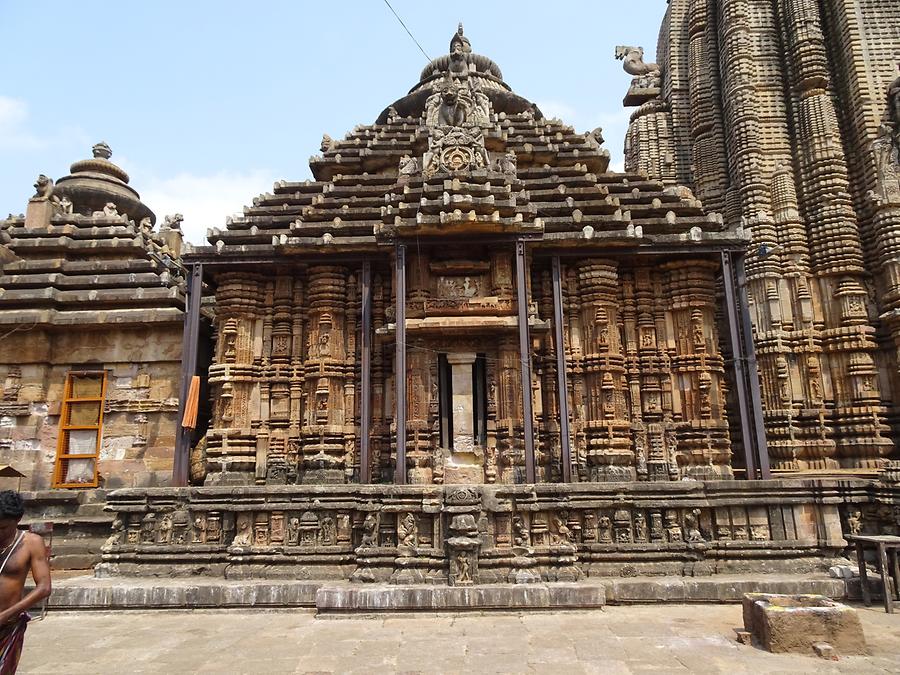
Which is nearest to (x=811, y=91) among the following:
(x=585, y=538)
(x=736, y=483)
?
(x=736, y=483)

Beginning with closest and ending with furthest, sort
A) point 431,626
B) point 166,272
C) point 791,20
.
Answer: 1. point 431,626
2. point 166,272
3. point 791,20

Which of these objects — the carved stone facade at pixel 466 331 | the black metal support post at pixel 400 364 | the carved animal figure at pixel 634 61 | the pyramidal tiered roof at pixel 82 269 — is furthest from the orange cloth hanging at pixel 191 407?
the carved animal figure at pixel 634 61

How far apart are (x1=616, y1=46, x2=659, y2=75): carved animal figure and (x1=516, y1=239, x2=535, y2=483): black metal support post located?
17.7m

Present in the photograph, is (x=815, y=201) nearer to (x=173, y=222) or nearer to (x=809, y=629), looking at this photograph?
(x=809, y=629)

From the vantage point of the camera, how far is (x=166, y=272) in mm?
Answer: 14516

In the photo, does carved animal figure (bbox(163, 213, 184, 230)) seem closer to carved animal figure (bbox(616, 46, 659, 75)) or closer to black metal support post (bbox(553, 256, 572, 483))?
black metal support post (bbox(553, 256, 572, 483))

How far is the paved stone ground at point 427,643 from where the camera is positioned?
619cm

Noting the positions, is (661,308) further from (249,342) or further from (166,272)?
(166,272)

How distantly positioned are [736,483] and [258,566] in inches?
316

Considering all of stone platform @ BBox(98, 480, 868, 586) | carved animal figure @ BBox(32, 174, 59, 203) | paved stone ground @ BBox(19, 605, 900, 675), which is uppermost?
carved animal figure @ BBox(32, 174, 59, 203)

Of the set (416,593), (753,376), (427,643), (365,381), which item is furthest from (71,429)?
(753,376)

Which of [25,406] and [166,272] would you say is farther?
[166,272]

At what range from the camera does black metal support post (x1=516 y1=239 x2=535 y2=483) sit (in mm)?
10609

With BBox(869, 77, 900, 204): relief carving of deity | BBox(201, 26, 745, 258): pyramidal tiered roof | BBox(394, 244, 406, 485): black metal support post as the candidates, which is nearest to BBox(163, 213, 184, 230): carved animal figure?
BBox(201, 26, 745, 258): pyramidal tiered roof
